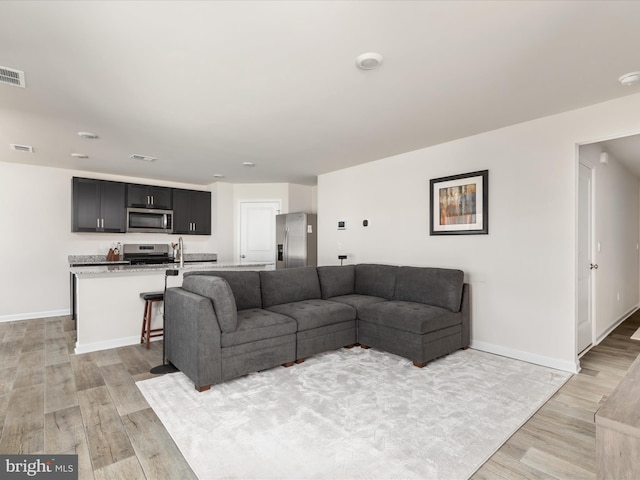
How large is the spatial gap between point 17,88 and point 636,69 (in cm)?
454

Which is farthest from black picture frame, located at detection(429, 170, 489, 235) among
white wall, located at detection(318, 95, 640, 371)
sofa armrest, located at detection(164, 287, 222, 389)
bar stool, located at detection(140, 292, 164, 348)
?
bar stool, located at detection(140, 292, 164, 348)

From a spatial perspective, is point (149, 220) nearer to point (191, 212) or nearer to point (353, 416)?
point (191, 212)

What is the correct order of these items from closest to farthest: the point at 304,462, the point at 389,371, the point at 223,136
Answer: the point at 304,462
the point at 389,371
the point at 223,136

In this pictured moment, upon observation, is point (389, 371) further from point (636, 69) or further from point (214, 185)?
point (214, 185)

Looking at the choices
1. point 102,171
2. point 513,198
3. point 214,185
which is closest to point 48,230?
point 102,171

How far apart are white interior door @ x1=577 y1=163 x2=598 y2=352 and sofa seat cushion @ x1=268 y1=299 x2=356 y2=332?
7.89ft

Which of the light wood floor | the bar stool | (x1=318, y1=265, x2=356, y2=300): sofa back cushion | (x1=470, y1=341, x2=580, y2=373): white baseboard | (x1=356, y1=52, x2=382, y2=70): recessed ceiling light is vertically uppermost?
(x1=356, y1=52, x2=382, y2=70): recessed ceiling light

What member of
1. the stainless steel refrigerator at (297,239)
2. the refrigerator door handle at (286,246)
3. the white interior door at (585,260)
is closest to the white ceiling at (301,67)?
the white interior door at (585,260)

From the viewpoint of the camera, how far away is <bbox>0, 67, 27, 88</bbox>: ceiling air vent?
7.55 feet

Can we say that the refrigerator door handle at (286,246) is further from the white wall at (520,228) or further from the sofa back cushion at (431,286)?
the sofa back cushion at (431,286)

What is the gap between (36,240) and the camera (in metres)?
5.26

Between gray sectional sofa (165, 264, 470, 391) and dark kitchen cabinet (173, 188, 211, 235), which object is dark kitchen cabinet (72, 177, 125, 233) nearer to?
dark kitchen cabinet (173, 188, 211, 235)

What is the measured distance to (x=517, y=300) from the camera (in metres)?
3.42

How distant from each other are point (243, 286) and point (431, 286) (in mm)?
2074
